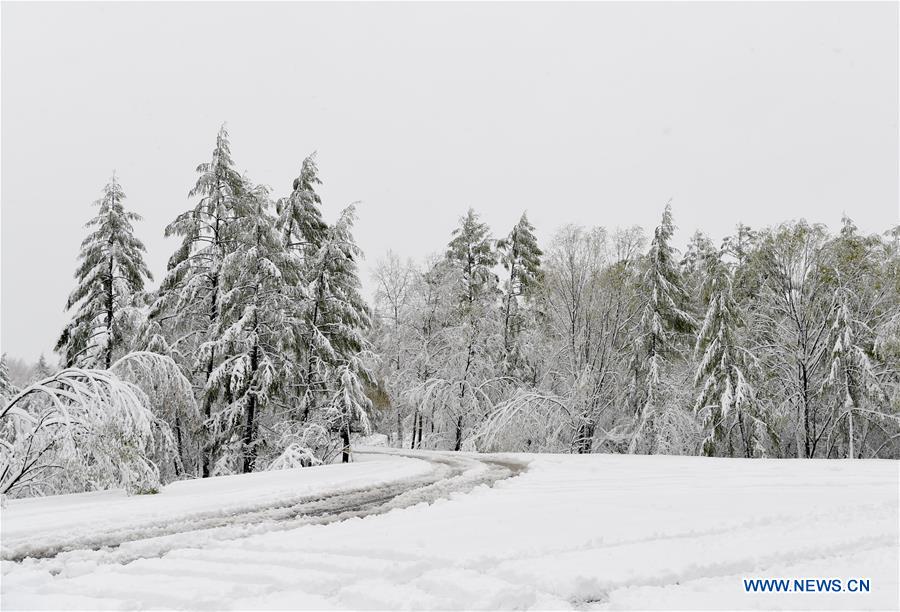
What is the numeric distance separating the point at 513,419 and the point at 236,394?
9.16 metres

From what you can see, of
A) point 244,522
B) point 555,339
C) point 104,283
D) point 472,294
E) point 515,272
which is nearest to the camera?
point 244,522

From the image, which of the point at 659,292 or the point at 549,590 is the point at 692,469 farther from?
the point at 659,292

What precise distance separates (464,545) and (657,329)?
16.8 metres

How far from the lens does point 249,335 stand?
53.8ft

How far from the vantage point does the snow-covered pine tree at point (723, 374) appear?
18.5 metres

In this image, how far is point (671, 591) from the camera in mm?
3633

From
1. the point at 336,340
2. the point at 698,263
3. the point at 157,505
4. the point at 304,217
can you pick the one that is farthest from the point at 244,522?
the point at 698,263

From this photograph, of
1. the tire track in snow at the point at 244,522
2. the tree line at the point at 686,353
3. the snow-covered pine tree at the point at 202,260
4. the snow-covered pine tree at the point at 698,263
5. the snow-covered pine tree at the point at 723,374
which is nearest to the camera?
the tire track in snow at the point at 244,522

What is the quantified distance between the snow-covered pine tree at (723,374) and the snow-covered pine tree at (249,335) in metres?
14.2

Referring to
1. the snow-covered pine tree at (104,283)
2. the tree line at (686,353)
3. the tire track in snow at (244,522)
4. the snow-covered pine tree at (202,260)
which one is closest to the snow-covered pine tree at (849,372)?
the tree line at (686,353)

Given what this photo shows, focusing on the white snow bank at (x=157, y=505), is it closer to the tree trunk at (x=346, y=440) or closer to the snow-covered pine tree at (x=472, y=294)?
the tree trunk at (x=346, y=440)

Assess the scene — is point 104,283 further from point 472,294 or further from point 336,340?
point 472,294

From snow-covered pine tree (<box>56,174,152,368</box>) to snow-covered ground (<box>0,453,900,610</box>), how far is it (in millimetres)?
10816

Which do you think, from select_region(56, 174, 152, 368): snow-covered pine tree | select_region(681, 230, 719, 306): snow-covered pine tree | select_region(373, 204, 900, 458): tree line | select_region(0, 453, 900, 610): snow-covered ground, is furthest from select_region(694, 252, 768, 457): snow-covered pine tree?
select_region(56, 174, 152, 368): snow-covered pine tree
